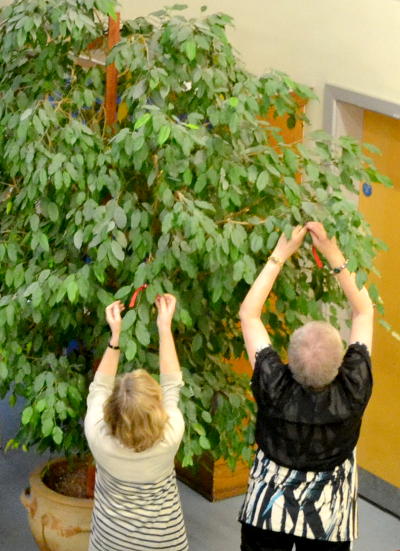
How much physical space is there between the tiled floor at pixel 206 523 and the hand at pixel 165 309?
6.98 ft

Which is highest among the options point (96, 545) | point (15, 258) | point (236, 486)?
point (15, 258)

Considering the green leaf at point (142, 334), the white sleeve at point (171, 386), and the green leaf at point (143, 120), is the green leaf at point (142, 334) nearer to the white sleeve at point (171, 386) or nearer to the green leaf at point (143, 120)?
the white sleeve at point (171, 386)

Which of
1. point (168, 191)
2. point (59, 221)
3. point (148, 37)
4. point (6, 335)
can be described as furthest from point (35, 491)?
point (148, 37)

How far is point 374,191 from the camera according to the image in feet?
20.7

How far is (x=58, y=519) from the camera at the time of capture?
210 inches

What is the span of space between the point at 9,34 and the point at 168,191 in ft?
3.09

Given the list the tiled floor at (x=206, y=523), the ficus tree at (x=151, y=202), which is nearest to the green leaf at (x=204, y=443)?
the ficus tree at (x=151, y=202)

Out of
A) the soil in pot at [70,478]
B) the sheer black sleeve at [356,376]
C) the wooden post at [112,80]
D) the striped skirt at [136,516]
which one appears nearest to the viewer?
the sheer black sleeve at [356,376]

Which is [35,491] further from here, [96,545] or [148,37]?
[148,37]

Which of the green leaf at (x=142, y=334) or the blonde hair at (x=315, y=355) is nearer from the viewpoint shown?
the blonde hair at (x=315, y=355)

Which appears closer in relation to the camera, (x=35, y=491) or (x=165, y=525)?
(x=165, y=525)

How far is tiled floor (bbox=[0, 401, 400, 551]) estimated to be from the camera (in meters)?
6.13

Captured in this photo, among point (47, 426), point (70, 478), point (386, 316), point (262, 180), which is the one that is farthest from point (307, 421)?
point (386, 316)

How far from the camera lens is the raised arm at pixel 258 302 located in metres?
4.16
